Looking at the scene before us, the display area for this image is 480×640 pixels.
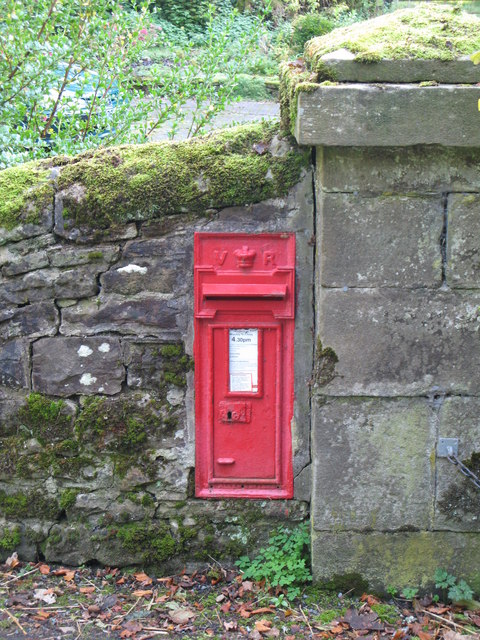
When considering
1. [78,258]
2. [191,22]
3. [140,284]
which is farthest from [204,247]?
[191,22]

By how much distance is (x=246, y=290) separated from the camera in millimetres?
3238

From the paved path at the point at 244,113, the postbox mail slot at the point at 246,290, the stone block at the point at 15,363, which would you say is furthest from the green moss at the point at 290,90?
the paved path at the point at 244,113

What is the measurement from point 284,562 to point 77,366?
1427mm

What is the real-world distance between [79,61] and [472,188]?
320 cm

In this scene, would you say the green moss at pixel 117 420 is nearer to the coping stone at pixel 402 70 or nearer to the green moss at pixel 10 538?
the green moss at pixel 10 538

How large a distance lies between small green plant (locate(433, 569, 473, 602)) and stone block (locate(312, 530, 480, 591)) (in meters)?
0.03

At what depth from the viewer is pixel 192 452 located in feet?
11.4

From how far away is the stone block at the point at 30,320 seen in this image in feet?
11.2

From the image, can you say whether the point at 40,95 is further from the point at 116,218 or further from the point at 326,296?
the point at 326,296

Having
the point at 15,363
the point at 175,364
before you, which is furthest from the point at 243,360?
the point at 15,363

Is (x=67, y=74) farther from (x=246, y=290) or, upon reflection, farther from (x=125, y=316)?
(x=246, y=290)

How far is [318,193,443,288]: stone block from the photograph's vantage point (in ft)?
9.80

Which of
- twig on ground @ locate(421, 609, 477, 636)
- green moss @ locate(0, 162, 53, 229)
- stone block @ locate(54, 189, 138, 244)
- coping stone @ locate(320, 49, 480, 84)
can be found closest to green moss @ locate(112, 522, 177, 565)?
twig on ground @ locate(421, 609, 477, 636)

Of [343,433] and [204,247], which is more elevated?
[204,247]
